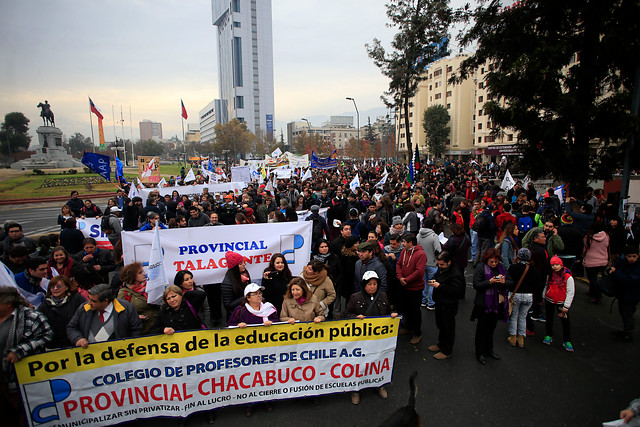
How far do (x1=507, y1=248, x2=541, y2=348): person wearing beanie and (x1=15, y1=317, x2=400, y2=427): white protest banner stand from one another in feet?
7.74

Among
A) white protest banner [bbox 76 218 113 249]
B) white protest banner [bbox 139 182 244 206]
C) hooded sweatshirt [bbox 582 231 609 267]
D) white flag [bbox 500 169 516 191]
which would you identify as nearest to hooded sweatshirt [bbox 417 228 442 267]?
hooded sweatshirt [bbox 582 231 609 267]

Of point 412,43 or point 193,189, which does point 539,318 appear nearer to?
point 193,189

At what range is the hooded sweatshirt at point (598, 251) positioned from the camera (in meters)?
6.65

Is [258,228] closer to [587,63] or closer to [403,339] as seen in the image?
[403,339]

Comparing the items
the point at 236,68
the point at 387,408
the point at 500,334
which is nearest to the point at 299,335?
the point at 387,408

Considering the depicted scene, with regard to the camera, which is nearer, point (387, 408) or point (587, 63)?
point (387, 408)

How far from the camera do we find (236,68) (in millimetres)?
133750

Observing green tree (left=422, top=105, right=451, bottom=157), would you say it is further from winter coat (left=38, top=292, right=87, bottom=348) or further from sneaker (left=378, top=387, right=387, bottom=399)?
winter coat (left=38, top=292, right=87, bottom=348)

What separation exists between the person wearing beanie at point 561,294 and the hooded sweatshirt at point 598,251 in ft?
7.08

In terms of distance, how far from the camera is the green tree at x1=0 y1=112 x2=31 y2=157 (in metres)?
62.3

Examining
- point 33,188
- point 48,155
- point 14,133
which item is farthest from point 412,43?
point 14,133

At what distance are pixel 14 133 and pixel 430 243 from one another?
9139 cm

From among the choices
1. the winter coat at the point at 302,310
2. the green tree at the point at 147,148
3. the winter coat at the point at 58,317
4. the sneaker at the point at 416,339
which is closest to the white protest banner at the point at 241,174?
the sneaker at the point at 416,339

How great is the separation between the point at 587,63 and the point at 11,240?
1408 cm
